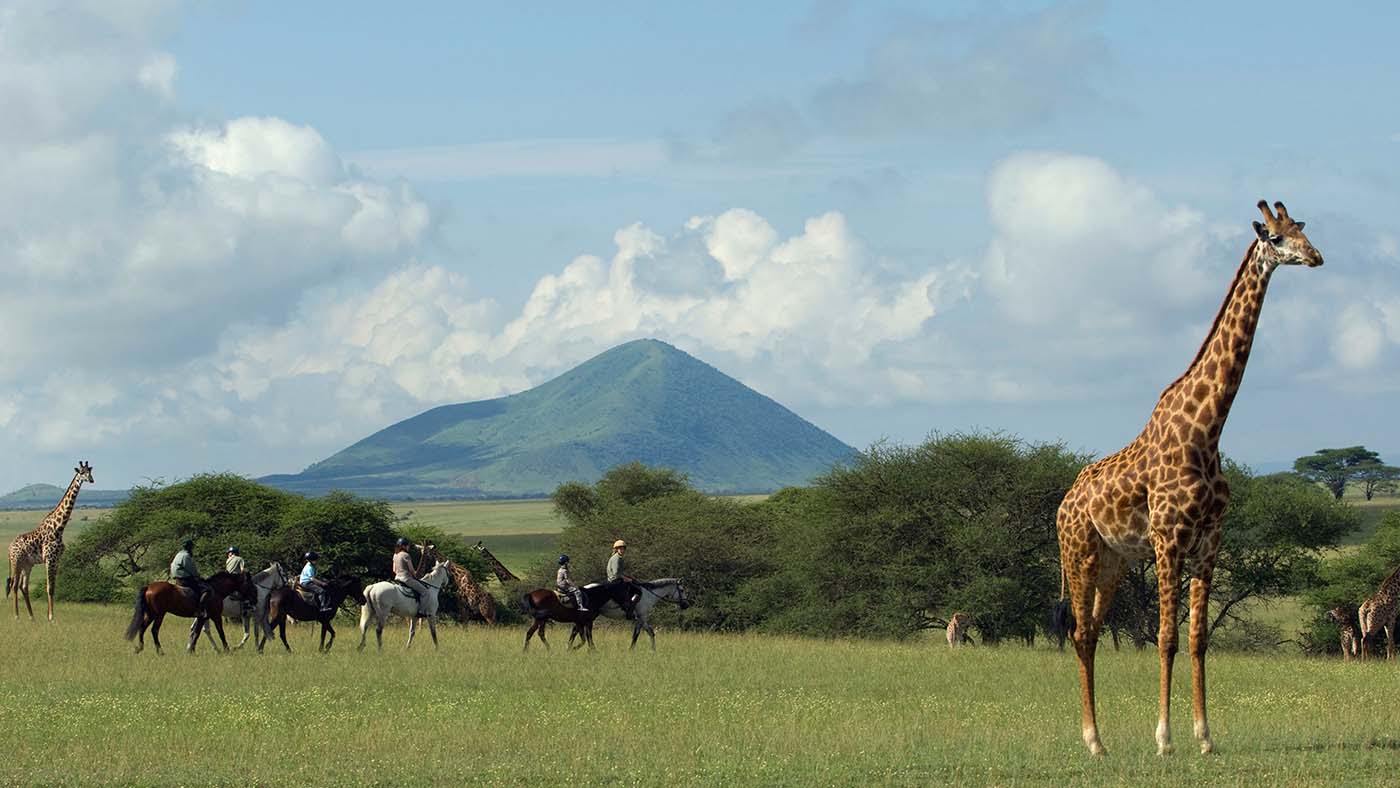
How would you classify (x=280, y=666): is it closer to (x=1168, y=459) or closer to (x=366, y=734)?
(x=366, y=734)

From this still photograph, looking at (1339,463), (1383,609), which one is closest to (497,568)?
(1383,609)

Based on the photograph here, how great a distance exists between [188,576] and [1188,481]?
20.8 meters

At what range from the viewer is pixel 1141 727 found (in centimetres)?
1923

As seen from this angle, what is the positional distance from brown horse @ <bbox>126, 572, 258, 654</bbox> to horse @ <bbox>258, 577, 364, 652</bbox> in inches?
32.6

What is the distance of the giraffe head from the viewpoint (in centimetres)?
1507

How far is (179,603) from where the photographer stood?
98.7 feet

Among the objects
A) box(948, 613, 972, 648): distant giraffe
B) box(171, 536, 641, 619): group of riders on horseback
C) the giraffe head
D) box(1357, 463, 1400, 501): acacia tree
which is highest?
box(1357, 463, 1400, 501): acacia tree

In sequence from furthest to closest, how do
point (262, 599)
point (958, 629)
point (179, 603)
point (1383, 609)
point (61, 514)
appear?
point (61, 514), point (958, 629), point (1383, 609), point (262, 599), point (179, 603)

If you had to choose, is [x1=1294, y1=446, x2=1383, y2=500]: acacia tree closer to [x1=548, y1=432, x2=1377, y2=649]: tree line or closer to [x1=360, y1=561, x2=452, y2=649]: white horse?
[x1=548, y1=432, x2=1377, y2=649]: tree line

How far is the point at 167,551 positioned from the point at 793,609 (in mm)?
19722

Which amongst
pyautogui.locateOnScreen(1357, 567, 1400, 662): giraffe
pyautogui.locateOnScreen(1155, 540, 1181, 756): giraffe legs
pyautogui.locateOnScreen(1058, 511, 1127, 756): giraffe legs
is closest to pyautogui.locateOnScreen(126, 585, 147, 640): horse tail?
pyautogui.locateOnScreen(1058, 511, 1127, 756): giraffe legs

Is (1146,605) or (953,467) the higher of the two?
(953,467)

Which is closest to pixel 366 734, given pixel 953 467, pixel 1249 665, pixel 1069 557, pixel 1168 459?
pixel 1069 557

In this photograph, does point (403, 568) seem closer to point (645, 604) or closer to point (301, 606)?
point (301, 606)
